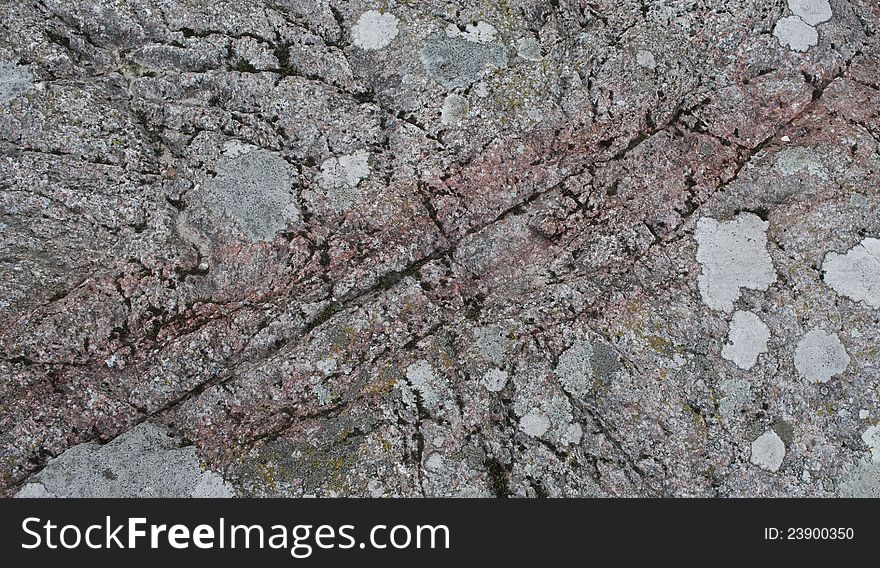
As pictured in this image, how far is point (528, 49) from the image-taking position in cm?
671

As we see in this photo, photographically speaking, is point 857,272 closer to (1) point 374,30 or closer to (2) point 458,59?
(2) point 458,59

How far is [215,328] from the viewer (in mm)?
5820

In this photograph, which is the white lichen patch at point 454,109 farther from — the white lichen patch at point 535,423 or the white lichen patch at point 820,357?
the white lichen patch at point 820,357

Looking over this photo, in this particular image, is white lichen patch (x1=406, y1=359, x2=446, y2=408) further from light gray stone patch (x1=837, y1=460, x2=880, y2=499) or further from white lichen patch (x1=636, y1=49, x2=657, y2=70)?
white lichen patch (x1=636, y1=49, x2=657, y2=70)

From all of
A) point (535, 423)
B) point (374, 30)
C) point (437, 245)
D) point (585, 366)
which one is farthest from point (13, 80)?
point (585, 366)

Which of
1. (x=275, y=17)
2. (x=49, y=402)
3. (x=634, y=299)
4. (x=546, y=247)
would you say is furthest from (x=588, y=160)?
(x=49, y=402)

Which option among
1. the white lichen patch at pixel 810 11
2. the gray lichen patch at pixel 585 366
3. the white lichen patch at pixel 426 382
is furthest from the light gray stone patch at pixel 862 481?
the white lichen patch at pixel 810 11

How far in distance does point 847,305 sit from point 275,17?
6.40 m

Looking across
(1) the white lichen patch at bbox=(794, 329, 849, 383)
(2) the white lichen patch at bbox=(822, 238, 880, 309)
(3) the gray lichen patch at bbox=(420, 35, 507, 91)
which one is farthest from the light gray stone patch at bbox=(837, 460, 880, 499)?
(3) the gray lichen patch at bbox=(420, 35, 507, 91)

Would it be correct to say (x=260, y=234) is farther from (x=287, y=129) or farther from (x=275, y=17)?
(x=275, y=17)

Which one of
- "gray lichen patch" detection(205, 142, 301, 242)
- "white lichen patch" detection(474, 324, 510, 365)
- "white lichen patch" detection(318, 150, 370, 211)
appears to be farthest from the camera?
"white lichen patch" detection(318, 150, 370, 211)

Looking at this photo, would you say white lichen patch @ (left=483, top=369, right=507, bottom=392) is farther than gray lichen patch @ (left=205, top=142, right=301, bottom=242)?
No

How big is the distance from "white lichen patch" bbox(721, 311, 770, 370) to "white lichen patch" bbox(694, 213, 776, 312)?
162 millimetres

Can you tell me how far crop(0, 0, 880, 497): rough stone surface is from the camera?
552 centimetres
